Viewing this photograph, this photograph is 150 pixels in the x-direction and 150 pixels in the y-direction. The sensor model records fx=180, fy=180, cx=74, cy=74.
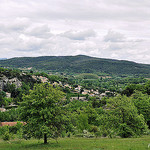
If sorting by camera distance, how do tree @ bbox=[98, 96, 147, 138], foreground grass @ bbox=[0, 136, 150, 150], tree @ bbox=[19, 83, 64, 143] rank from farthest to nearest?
1. tree @ bbox=[98, 96, 147, 138]
2. tree @ bbox=[19, 83, 64, 143]
3. foreground grass @ bbox=[0, 136, 150, 150]

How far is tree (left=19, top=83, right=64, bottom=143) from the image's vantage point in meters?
20.3

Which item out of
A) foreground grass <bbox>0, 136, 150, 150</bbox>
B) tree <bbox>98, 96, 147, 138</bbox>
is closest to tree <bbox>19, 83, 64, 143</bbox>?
foreground grass <bbox>0, 136, 150, 150</bbox>

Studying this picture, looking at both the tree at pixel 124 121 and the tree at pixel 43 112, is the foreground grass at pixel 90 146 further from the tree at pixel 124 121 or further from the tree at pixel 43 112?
the tree at pixel 124 121

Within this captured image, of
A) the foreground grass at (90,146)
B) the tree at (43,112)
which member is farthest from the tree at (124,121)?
the tree at (43,112)

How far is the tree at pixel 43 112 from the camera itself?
66.5 ft

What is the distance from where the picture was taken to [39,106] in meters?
21.5

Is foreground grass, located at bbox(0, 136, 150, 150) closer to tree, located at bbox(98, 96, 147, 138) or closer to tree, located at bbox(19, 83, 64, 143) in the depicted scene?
tree, located at bbox(19, 83, 64, 143)

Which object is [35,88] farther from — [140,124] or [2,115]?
[2,115]

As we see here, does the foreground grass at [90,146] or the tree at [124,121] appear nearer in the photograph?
the foreground grass at [90,146]

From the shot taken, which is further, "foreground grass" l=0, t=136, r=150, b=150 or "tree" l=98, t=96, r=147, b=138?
"tree" l=98, t=96, r=147, b=138

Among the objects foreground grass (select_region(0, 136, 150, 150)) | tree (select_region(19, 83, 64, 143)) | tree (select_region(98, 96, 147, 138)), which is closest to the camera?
foreground grass (select_region(0, 136, 150, 150))

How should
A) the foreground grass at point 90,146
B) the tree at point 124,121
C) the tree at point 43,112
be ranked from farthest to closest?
1. the tree at point 124,121
2. the tree at point 43,112
3. the foreground grass at point 90,146

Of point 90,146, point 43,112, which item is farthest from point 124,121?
point 43,112

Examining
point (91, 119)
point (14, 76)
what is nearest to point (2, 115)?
point (91, 119)
